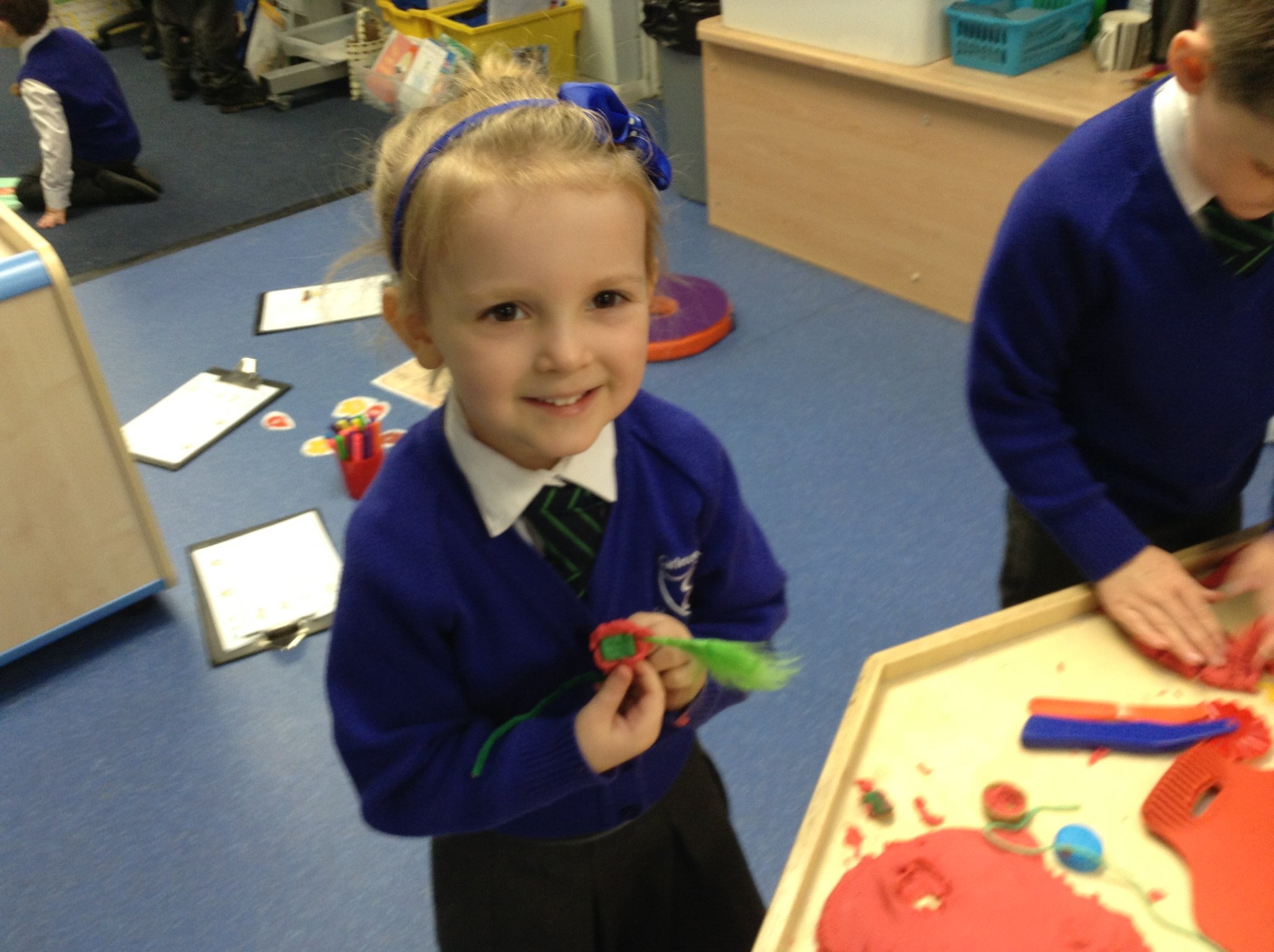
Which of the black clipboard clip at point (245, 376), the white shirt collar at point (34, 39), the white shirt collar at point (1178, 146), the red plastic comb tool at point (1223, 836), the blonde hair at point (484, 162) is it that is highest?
the blonde hair at point (484, 162)

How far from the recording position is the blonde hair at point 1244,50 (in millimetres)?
673

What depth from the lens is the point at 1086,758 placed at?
0.77m

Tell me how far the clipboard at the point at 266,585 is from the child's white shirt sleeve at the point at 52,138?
6.46ft

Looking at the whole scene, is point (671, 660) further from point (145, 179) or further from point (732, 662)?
point (145, 179)

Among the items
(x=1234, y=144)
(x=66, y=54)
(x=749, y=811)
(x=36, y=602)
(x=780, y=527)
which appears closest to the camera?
(x=1234, y=144)

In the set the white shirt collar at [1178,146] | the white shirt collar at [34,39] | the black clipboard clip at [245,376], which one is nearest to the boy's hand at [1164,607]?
the white shirt collar at [1178,146]

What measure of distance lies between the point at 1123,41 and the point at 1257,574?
5.65ft

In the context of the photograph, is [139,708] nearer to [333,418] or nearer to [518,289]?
[333,418]

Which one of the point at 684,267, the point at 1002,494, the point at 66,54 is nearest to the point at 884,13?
the point at 684,267

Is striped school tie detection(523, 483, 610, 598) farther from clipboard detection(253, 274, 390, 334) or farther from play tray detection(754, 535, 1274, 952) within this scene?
clipboard detection(253, 274, 390, 334)

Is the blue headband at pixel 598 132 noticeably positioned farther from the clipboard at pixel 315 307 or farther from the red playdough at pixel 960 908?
the clipboard at pixel 315 307

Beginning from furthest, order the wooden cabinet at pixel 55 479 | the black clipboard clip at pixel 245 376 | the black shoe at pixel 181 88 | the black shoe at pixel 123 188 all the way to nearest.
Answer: the black shoe at pixel 181 88 < the black shoe at pixel 123 188 < the black clipboard clip at pixel 245 376 < the wooden cabinet at pixel 55 479

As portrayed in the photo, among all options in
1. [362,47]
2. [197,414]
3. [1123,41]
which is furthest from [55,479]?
[362,47]

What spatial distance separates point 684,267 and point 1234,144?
2.23 meters
